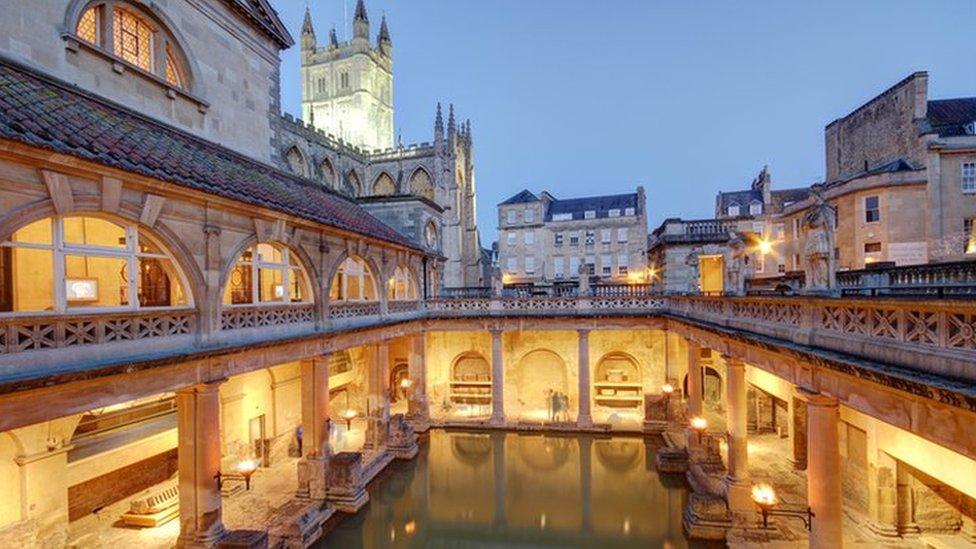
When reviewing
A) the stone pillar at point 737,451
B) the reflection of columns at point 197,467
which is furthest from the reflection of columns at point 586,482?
the reflection of columns at point 197,467

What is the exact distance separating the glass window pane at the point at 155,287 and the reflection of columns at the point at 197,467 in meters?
5.92

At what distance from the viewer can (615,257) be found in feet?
173

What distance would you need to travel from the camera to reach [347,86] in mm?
74500

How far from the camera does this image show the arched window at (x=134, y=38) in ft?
42.6

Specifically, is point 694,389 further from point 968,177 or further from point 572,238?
point 572,238

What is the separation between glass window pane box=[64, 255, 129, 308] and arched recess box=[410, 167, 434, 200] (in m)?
38.4

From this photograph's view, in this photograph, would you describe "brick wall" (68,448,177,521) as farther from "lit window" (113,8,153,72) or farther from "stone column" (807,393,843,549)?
"stone column" (807,393,843,549)

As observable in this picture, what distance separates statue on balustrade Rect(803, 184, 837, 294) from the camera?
9898mm

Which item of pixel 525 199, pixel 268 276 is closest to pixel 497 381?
pixel 268 276

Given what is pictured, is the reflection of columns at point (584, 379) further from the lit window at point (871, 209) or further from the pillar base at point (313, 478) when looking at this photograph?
the lit window at point (871, 209)

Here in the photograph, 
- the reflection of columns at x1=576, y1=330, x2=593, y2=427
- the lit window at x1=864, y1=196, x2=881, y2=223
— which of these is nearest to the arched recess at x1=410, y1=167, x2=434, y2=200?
the reflection of columns at x1=576, y1=330, x2=593, y2=427

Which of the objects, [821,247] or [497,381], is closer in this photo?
[821,247]

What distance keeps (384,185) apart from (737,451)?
46.9 metres

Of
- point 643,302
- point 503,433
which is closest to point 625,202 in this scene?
point 643,302
